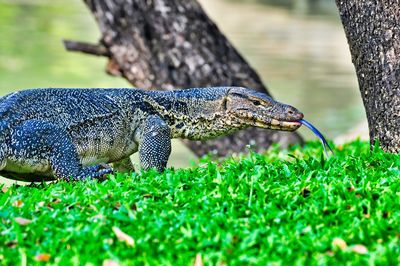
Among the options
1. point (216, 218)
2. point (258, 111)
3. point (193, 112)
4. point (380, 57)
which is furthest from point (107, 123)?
point (380, 57)

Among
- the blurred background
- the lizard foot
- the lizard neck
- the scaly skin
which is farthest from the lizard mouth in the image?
the blurred background

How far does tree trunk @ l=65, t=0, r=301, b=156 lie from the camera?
34.4ft

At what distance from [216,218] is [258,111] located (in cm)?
187

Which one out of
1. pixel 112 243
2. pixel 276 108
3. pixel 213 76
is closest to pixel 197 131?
pixel 276 108

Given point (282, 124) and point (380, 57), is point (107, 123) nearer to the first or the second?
point (282, 124)

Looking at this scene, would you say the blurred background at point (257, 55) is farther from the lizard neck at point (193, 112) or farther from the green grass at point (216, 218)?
the green grass at point (216, 218)

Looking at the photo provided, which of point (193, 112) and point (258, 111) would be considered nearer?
point (258, 111)

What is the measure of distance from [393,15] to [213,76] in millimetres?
3780

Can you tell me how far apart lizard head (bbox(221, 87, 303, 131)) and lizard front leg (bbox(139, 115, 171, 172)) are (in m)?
0.51

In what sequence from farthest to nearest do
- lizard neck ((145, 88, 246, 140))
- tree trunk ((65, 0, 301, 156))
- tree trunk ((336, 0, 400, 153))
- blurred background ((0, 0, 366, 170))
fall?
1. blurred background ((0, 0, 366, 170))
2. tree trunk ((65, 0, 301, 156))
3. lizard neck ((145, 88, 246, 140))
4. tree trunk ((336, 0, 400, 153))

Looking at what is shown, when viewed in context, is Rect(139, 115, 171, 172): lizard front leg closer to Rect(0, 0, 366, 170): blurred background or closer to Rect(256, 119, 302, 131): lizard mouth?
Rect(256, 119, 302, 131): lizard mouth

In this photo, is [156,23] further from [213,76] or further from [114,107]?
[114,107]

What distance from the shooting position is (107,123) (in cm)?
682

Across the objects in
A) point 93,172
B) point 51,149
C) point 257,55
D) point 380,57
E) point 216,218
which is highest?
point 380,57
